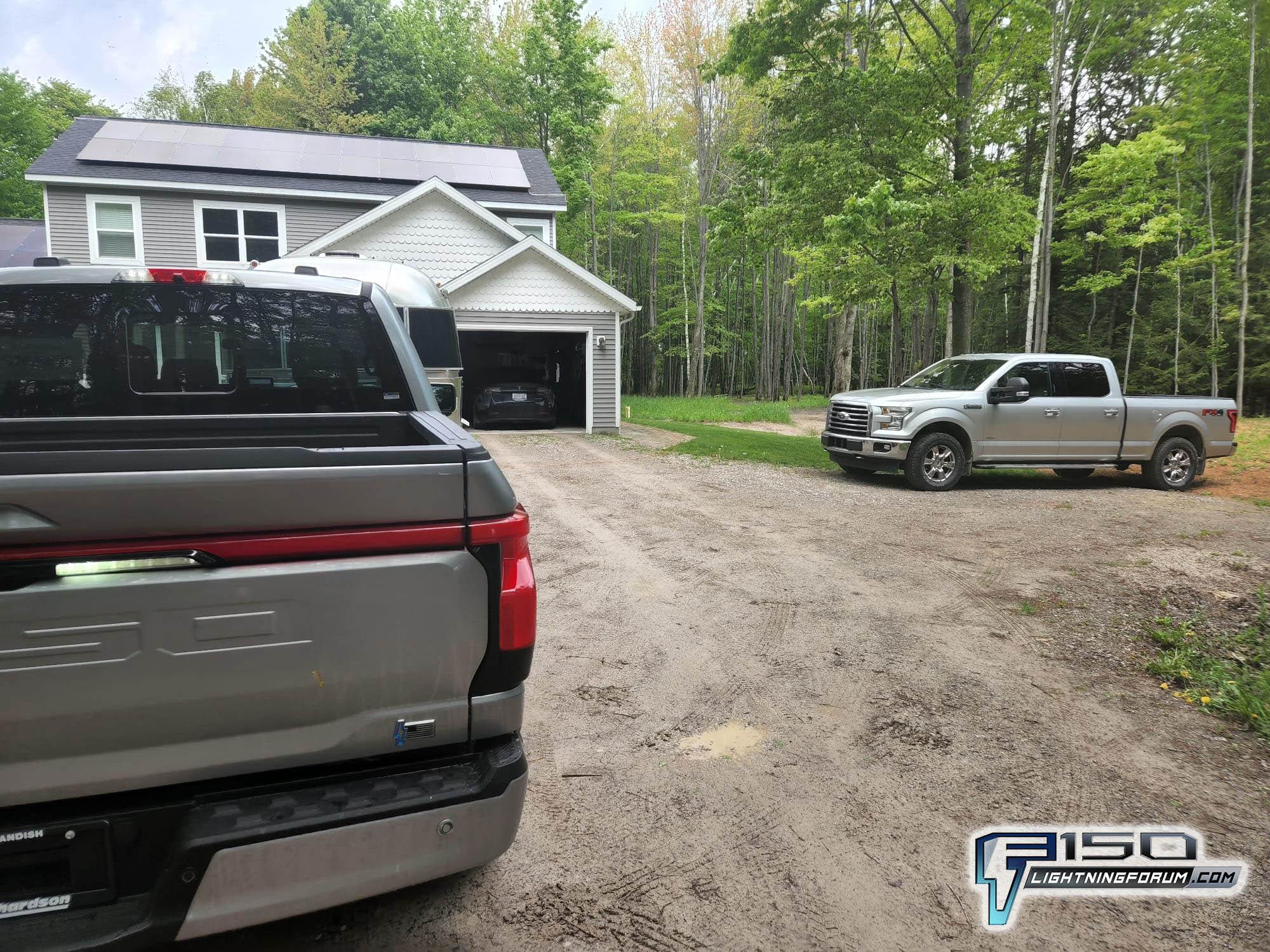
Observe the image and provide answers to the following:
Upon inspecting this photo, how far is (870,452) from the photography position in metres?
10.4

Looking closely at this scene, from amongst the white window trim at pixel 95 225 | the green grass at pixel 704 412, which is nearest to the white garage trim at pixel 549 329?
the green grass at pixel 704 412

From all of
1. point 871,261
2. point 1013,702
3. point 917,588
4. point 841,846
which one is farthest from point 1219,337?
point 841,846

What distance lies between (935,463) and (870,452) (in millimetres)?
935

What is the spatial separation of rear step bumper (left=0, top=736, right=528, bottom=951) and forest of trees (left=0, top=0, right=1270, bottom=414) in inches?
438

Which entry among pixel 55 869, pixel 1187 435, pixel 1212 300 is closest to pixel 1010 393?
pixel 1187 435

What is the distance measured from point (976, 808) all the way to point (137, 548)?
9.83ft

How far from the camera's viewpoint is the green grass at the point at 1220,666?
3676 mm

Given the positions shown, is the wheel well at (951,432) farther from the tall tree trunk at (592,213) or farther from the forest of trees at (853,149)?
the tall tree trunk at (592,213)

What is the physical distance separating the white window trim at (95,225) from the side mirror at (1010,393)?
58.6ft

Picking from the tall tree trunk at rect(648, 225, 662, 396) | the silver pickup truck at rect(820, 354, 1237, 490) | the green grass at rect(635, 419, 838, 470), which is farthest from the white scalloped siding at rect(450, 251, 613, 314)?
the tall tree trunk at rect(648, 225, 662, 396)

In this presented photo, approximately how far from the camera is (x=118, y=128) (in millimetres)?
18609

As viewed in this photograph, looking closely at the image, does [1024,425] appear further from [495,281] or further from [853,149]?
[495,281]

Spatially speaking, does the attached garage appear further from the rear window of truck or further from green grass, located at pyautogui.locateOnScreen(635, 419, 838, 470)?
the rear window of truck

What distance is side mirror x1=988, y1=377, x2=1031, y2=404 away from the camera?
10.2 meters
